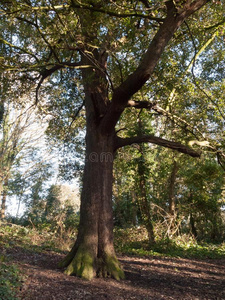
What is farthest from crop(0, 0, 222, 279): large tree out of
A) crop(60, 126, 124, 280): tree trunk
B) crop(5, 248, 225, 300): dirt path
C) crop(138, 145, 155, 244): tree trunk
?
crop(138, 145, 155, 244): tree trunk

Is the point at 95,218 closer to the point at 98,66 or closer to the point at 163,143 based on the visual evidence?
the point at 163,143

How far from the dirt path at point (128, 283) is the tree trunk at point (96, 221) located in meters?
0.26

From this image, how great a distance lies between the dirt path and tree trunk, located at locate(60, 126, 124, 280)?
0.86ft

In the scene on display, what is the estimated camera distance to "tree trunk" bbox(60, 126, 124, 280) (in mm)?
5410

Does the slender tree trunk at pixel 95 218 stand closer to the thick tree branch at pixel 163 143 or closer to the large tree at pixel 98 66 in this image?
the large tree at pixel 98 66

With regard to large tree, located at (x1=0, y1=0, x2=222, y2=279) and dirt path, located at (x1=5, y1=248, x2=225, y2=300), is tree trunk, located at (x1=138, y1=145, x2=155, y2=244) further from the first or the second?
large tree, located at (x1=0, y1=0, x2=222, y2=279)

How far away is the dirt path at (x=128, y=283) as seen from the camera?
4.27 metres

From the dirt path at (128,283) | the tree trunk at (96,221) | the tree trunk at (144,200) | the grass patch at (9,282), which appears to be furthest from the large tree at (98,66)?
the tree trunk at (144,200)

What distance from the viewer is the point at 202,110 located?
8898mm

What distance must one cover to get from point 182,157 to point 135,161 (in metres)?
2.15

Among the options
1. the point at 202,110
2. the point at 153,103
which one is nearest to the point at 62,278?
the point at 153,103

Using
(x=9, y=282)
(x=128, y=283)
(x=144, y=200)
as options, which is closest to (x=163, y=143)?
(x=128, y=283)

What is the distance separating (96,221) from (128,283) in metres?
1.30

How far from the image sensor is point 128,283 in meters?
5.29
